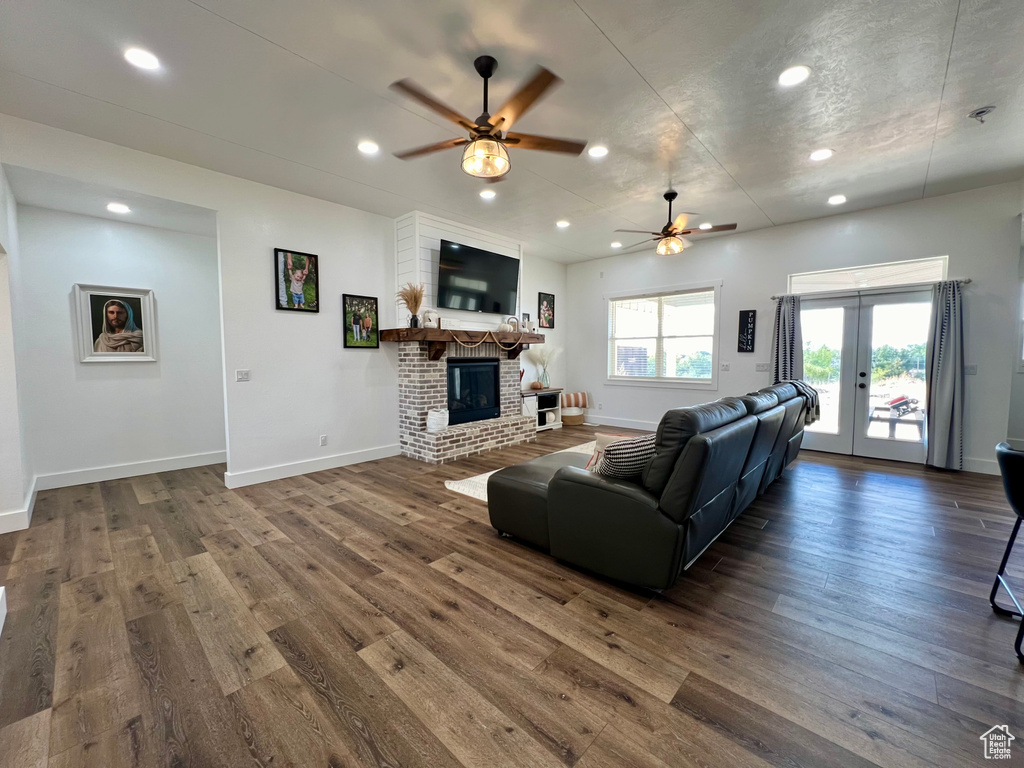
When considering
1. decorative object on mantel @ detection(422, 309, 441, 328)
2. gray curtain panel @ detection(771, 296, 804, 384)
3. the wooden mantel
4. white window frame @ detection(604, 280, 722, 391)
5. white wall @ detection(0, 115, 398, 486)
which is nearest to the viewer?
white wall @ detection(0, 115, 398, 486)

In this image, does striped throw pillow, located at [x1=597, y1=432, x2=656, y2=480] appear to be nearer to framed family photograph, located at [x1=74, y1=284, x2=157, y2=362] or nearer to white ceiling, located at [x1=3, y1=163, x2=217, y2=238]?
white ceiling, located at [x1=3, y1=163, x2=217, y2=238]

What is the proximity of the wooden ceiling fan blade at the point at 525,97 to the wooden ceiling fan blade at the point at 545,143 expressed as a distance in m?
0.09

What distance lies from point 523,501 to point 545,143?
236 centimetres

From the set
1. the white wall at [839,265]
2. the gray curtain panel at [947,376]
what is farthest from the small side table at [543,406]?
the gray curtain panel at [947,376]

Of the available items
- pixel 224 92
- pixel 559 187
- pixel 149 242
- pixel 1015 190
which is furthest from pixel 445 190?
pixel 1015 190

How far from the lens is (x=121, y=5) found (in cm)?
202

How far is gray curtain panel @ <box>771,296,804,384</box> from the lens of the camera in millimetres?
5484

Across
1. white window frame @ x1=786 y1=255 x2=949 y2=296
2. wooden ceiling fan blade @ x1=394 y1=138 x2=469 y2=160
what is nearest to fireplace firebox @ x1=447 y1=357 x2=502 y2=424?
wooden ceiling fan blade @ x1=394 y1=138 x2=469 y2=160

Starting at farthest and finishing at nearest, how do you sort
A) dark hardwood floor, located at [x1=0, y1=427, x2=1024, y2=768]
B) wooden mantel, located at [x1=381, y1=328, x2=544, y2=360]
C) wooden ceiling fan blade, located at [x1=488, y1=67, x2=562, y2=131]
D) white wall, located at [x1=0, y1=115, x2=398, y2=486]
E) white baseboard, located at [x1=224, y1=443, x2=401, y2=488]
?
wooden mantel, located at [x1=381, y1=328, x2=544, y2=360] < white baseboard, located at [x1=224, y1=443, x2=401, y2=488] < white wall, located at [x1=0, y1=115, x2=398, y2=486] < wooden ceiling fan blade, located at [x1=488, y1=67, x2=562, y2=131] < dark hardwood floor, located at [x1=0, y1=427, x2=1024, y2=768]

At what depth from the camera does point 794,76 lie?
8.45 feet

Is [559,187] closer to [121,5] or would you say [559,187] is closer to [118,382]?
[121,5]

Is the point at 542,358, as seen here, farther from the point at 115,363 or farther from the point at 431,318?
the point at 115,363

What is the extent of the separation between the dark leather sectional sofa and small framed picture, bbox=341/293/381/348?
3037 mm

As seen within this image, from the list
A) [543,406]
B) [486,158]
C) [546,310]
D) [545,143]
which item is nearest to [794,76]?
[545,143]
